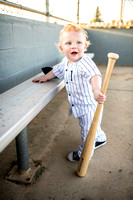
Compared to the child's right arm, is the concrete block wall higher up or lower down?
higher up

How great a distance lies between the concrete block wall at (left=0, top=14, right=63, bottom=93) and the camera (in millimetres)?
1925

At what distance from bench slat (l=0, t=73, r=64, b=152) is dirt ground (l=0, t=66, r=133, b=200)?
0.59m

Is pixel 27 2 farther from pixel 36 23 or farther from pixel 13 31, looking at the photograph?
pixel 13 31

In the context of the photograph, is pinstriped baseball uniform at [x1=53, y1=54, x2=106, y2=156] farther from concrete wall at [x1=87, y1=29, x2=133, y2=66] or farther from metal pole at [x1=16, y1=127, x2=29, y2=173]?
concrete wall at [x1=87, y1=29, x2=133, y2=66]

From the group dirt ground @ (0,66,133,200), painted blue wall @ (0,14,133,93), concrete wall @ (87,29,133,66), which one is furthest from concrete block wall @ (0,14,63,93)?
concrete wall @ (87,29,133,66)

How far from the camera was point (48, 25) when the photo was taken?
328 cm

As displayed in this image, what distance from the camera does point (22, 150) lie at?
4.64ft

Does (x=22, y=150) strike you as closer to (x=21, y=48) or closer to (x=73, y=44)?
(x=73, y=44)

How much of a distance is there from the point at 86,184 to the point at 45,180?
0.32 meters

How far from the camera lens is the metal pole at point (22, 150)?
4.54 ft

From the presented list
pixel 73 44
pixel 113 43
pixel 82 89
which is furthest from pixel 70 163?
pixel 113 43

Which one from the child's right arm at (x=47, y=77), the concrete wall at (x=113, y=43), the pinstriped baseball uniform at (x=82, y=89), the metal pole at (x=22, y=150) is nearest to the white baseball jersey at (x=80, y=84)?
the pinstriped baseball uniform at (x=82, y=89)

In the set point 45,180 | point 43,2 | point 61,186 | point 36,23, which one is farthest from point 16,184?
point 43,2

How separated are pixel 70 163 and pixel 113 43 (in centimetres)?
551
